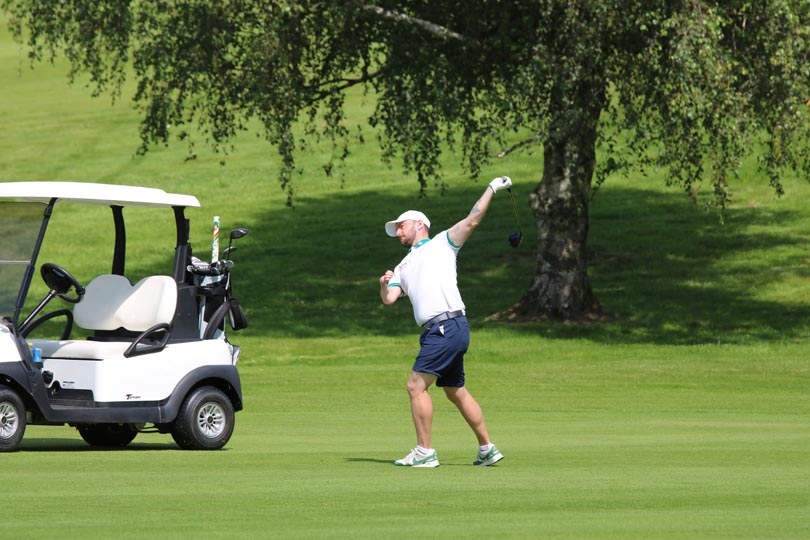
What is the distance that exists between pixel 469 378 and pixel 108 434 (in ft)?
26.3

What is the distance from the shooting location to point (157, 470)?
9.98 meters

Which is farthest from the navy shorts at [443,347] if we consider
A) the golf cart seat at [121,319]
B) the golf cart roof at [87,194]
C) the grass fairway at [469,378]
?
the golf cart roof at [87,194]

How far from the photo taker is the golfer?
32.6 feet

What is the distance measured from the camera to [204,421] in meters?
11.5

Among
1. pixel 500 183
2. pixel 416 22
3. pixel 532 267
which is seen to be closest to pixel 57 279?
pixel 500 183

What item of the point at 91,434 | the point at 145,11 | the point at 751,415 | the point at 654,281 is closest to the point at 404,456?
the point at 91,434

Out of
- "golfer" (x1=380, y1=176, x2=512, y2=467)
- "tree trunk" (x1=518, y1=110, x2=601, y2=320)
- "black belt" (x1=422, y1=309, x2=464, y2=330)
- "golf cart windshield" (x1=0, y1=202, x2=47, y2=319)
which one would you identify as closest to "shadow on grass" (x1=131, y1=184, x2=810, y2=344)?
"tree trunk" (x1=518, y1=110, x2=601, y2=320)

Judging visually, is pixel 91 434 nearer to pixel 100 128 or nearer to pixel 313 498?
pixel 313 498

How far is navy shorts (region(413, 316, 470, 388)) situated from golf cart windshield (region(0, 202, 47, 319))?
3169 millimetres

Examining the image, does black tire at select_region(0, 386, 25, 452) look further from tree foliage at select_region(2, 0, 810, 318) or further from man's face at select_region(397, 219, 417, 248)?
tree foliage at select_region(2, 0, 810, 318)

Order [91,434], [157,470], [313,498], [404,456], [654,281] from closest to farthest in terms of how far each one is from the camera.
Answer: [313,498]
[157,470]
[404,456]
[91,434]
[654,281]

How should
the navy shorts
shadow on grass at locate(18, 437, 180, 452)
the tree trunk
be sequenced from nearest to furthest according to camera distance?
1. the navy shorts
2. shadow on grass at locate(18, 437, 180, 452)
3. the tree trunk

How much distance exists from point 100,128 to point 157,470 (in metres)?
39.9

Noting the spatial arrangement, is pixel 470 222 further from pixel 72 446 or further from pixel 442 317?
pixel 72 446
